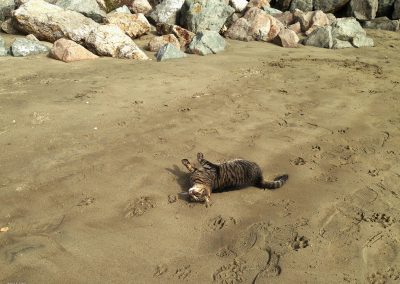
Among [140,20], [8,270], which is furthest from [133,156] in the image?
[140,20]

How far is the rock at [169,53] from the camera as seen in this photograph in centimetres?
863

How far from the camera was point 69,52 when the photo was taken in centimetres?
824

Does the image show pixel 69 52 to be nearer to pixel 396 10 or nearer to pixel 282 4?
pixel 282 4

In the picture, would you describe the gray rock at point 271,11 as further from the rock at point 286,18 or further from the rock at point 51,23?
the rock at point 51,23

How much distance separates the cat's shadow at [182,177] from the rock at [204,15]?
7.32 metres

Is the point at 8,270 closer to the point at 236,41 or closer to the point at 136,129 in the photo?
the point at 136,129

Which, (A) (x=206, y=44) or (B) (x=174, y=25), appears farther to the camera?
(B) (x=174, y=25)

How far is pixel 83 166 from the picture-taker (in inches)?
176

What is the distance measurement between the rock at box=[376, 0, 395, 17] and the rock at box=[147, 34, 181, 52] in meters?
7.99

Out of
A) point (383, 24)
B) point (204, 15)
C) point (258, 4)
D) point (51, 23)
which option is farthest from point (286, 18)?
point (51, 23)

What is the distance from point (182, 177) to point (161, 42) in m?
5.80

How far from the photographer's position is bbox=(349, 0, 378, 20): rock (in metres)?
13.2

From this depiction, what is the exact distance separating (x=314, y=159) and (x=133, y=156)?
7.21 feet

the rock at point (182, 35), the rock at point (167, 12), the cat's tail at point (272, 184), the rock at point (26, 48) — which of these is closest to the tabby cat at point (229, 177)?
the cat's tail at point (272, 184)
